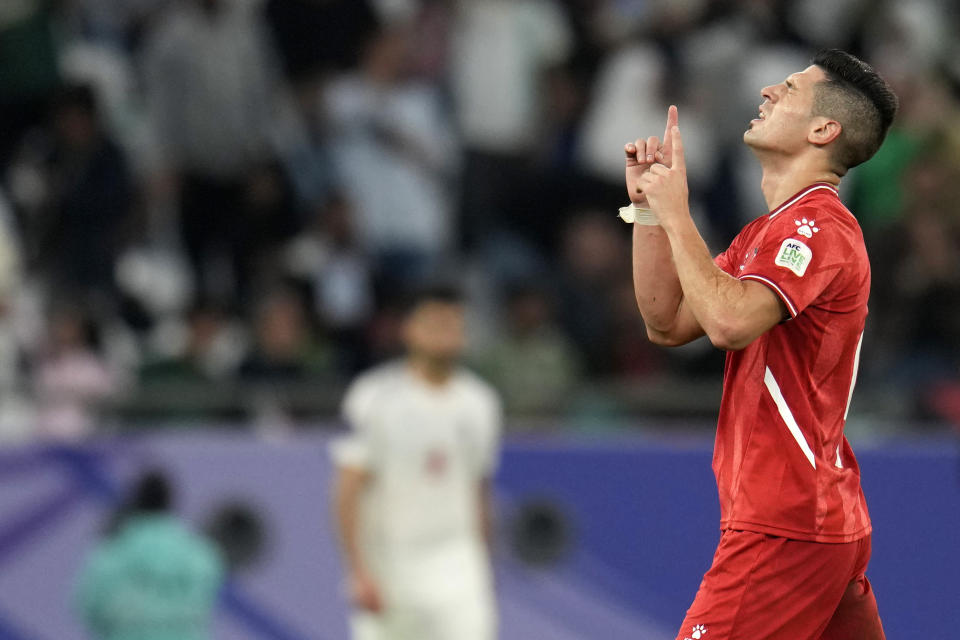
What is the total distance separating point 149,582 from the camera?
7.44m

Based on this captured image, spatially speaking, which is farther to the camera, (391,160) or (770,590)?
(391,160)

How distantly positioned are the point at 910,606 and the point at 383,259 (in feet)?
12.7

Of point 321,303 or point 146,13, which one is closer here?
point 321,303

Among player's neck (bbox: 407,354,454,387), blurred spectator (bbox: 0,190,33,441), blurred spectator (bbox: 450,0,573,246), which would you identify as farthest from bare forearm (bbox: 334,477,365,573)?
blurred spectator (bbox: 450,0,573,246)

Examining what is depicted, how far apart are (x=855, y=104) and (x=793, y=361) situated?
2.35 ft

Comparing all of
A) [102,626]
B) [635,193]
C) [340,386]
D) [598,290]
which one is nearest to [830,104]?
[635,193]

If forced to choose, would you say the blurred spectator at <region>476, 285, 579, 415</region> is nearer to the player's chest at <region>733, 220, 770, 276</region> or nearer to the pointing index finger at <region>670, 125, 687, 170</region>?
the player's chest at <region>733, 220, 770, 276</region>

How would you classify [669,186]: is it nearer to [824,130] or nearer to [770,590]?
[824,130]

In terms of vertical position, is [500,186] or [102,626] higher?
[500,186]

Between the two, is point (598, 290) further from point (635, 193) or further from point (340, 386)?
point (635, 193)

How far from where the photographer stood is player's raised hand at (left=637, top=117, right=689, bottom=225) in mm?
4387

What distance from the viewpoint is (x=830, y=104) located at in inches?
180

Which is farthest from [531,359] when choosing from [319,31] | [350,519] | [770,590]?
[770,590]

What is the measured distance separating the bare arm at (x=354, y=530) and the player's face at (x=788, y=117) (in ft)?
12.0
